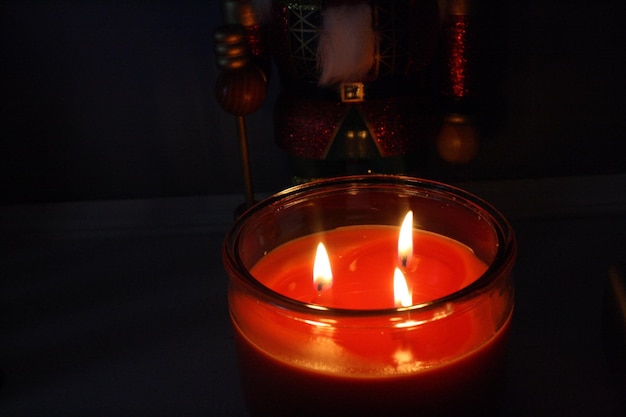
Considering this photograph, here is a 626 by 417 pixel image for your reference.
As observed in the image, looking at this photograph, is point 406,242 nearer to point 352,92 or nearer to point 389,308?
point 389,308

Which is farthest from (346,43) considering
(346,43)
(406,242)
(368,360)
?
(368,360)

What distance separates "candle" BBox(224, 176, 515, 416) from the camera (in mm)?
317

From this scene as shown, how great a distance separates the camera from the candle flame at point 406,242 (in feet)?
1.36

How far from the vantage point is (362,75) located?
2.02 ft

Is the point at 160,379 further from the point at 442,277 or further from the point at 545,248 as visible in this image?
the point at 545,248

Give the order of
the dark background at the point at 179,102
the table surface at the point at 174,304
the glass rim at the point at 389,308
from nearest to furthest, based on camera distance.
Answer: the glass rim at the point at 389,308, the table surface at the point at 174,304, the dark background at the point at 179,102

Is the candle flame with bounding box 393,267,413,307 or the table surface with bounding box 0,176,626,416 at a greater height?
the candle flame with bounding box 393,267,413,307

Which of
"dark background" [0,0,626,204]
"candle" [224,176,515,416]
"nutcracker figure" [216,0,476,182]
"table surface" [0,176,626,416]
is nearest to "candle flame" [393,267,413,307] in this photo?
"candle" [224,176,515,416]

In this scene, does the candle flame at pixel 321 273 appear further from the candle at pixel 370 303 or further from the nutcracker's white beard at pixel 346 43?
the nutcracker's white beard at pixel 346 43

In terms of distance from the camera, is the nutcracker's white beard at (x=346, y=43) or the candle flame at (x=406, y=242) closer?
the candle flame at (x=406, y=242)

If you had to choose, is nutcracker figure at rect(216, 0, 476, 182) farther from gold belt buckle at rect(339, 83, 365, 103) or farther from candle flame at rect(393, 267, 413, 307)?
candle flame at rect(393, 267, 413, 307)

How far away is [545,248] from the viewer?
0.70 metres

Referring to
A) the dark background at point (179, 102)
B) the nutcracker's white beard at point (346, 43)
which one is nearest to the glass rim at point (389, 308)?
the nutcracker's white beard at point (346, 43)

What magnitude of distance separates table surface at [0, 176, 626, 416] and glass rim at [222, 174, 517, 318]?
0.19 meters
